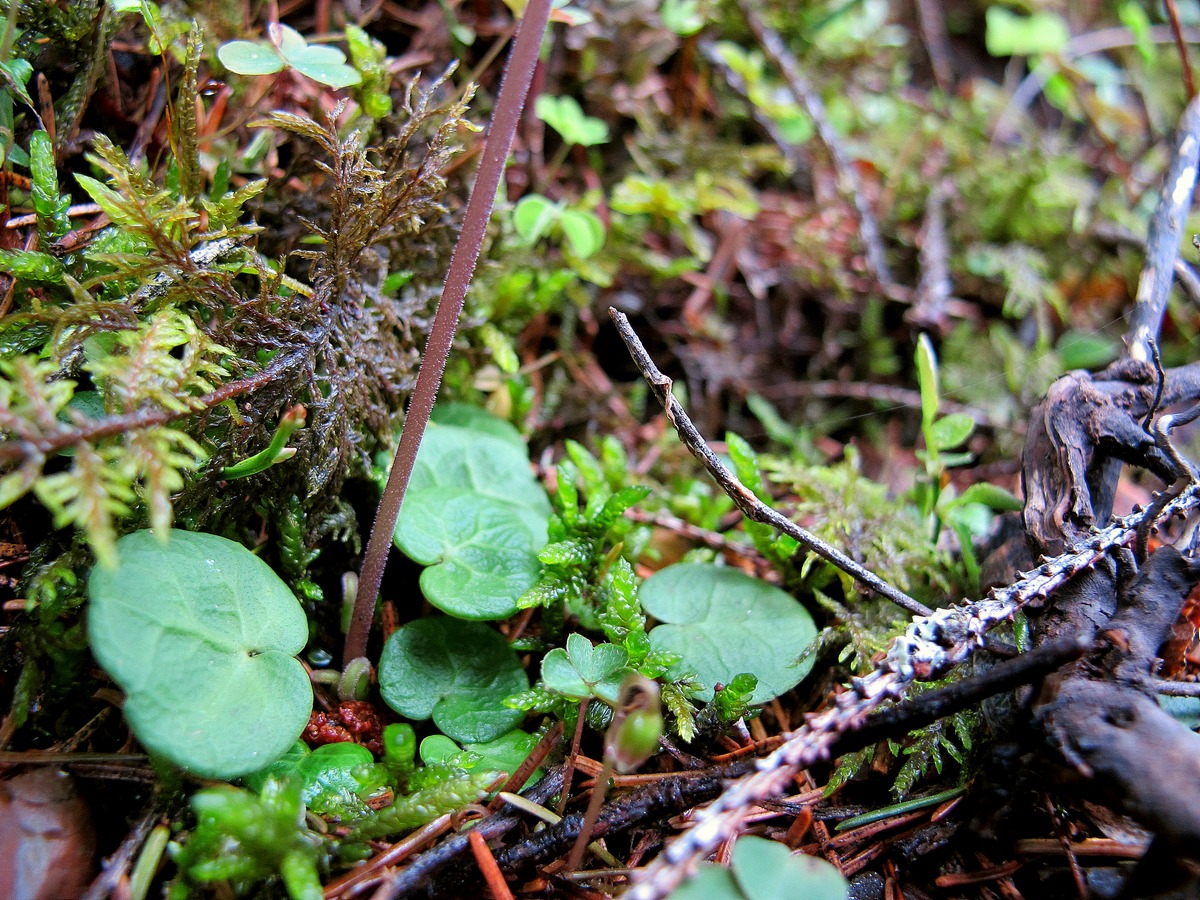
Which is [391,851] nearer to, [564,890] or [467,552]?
[564,890]

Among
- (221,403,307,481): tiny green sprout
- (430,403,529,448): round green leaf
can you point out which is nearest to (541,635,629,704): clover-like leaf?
(221,403,307,481): tiny green sprout

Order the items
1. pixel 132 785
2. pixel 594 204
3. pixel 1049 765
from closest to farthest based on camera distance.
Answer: pixel 1049 765 < pixel 132 785 < pixel 594 204

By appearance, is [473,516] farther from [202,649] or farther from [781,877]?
[781,877]

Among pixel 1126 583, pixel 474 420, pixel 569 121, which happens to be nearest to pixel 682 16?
pixel 569 121

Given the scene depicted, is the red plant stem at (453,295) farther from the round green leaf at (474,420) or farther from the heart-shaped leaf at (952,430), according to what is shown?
the heart-shaped leaf at (952,430)

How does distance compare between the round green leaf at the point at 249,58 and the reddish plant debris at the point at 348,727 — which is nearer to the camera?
the reddish plant debris at the point at 348,727

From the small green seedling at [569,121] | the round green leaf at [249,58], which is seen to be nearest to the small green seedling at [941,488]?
the small green seedling at [569,121]

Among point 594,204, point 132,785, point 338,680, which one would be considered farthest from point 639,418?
point 132,785

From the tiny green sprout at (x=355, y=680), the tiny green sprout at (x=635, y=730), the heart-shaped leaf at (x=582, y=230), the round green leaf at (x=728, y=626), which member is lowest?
the tiny green sprout at (x=355, y=680)
